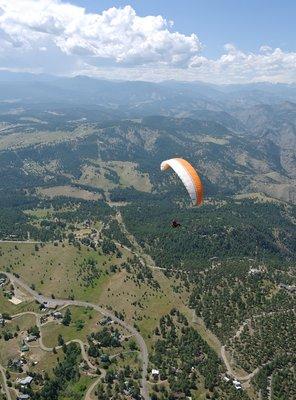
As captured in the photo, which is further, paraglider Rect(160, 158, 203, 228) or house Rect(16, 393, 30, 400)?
house Rect(16, 393, 30, 400)

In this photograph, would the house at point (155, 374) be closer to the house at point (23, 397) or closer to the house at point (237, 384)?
the house at point (237, 384)

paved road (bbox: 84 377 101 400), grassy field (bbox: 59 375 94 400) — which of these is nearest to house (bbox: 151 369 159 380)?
paved road (bbox: 84 377 101 400)

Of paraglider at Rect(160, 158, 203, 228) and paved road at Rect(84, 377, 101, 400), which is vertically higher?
paraglider at Rect(160, 158, 203, 228)

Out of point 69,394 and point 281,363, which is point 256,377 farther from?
point 69,394

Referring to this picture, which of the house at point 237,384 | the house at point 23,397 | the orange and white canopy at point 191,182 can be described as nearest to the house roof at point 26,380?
the house at point 23,397

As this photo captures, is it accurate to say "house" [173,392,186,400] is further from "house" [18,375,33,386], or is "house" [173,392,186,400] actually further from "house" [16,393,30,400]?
"house" [18,375,33,386]

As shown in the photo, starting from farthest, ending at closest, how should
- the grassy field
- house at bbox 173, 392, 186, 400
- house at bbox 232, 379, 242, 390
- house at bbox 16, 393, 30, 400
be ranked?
house at bbox 232, 379, 242, 390
the grassy field
house at bbox 16, 393, 30, 400
house at bbox 173, 392, 186, 400

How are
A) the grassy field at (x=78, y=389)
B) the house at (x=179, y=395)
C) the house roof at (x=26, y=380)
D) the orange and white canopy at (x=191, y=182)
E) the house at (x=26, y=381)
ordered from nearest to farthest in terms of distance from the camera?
the orange and white canopy at (x=191, y=182), the house at (x=179, y=395), the grassy field at (x=78, y=389), the house at (x=26, y=381), the house roof at (x=26, y=380)

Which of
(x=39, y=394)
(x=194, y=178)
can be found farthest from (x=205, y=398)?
(x=194, y=178)

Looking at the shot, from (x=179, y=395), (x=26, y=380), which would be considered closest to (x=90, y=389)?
(x=26, y=380)

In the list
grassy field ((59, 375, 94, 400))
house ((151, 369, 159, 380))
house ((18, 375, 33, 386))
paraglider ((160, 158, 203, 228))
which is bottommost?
house ((18, 375, 33, 386))

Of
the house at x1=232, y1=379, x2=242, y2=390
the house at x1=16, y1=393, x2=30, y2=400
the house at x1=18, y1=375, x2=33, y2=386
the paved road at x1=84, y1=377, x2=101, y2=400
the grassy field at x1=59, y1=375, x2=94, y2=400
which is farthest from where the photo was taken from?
the house at x1=18, y1=375, x2=33, y2=386

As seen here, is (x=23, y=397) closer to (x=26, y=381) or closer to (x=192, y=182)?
(x=26, y=381)
